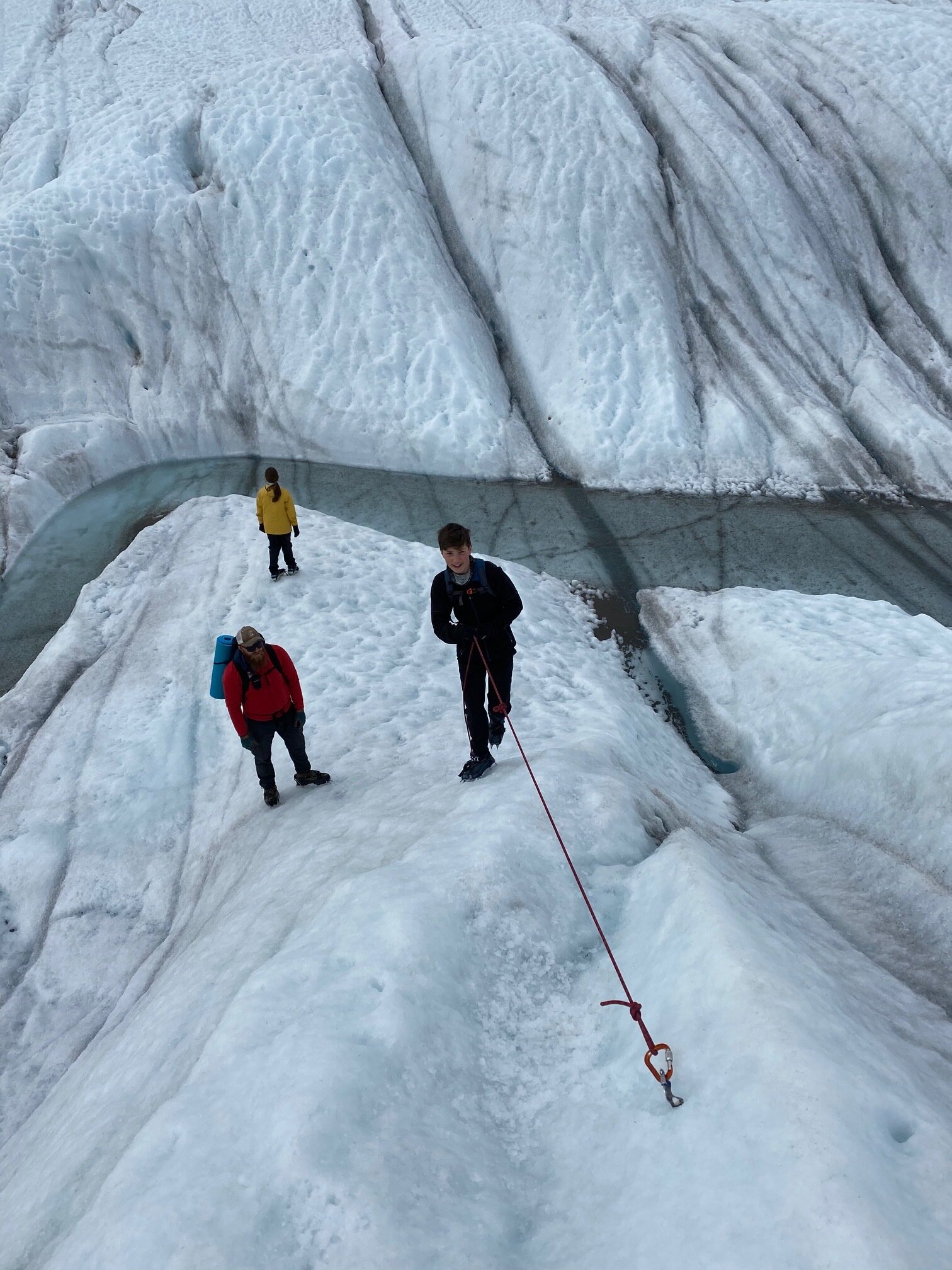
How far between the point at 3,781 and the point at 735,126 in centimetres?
2073

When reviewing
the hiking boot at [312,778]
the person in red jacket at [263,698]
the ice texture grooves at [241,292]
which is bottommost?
the hiking boot at [312,778]

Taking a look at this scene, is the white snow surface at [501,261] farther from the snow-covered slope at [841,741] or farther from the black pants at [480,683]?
the black pants at [480,683]

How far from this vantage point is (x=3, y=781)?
8.12m

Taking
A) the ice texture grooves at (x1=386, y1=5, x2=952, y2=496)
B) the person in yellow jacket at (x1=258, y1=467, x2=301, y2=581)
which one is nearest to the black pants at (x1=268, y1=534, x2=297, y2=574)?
the person in yellow jacket at (x1=258, y1=467, x2=301, y2=581)

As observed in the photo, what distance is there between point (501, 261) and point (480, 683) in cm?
1500

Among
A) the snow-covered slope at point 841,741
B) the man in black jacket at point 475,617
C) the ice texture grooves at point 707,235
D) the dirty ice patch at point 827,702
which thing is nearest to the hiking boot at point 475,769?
the man in black jacket at point 475,617

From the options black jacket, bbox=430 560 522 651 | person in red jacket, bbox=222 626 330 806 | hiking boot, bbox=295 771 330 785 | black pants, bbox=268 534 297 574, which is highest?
black pants, bbox=268 534 297 574

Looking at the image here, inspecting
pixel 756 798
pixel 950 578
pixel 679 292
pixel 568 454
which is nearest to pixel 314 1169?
pixel 756 798

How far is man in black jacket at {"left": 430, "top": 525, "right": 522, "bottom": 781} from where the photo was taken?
17.3 ft

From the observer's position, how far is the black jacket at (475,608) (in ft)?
17.9

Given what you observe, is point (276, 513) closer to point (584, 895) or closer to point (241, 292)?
point (584, 895)

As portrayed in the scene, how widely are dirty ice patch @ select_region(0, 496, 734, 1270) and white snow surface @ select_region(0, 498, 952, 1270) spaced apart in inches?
0.8

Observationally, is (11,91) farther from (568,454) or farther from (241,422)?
(568,454)

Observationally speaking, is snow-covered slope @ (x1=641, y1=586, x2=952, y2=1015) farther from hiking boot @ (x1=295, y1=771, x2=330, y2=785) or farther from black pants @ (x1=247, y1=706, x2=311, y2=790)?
black pants @ (x1=247, y1=706, x2=311, y2=790)
